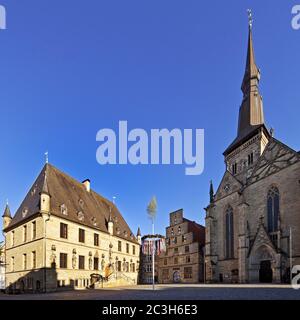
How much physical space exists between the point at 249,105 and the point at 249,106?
20cm

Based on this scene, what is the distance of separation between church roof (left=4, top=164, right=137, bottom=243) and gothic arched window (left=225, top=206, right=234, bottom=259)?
1588 cm

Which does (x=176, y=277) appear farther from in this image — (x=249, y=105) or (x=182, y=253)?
(x=249, y=105)

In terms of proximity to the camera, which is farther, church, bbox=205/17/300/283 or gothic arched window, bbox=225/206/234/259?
gothic arched window, bbox=225/206/234/259

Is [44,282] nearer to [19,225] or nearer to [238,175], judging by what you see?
[19,225]

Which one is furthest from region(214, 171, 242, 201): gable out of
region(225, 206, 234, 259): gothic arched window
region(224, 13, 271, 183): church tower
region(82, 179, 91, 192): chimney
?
region(82, 179, 91, 192): chimney

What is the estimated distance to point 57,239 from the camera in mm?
29906

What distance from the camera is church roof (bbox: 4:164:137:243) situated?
3164cm

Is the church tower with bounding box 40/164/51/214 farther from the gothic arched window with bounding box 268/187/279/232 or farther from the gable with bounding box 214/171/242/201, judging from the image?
the gothic arched window with bounding box 268/187/279/232

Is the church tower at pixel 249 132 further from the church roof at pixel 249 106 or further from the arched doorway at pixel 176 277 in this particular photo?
the arched doorway at pixel 176 277

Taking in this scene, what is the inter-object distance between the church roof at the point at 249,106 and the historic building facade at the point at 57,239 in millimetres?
23470

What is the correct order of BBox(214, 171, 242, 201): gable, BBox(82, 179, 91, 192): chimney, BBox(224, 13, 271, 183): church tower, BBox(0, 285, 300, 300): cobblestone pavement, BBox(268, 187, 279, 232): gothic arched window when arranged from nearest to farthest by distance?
1. BBox(0, 285, 300, 300): cobblestone pavement
2. BBox(268, 187, 279, 232): gothic arched window
3. BBox(214, 171, 242, 201): gable
4. BBox(224, 13, 271, 183): church tower
5. BBox(82, 179, 91, 192): chimney
